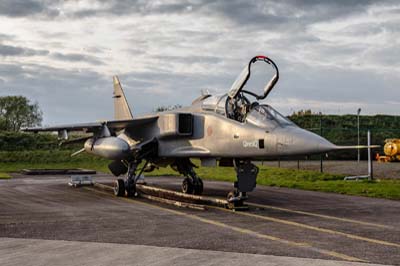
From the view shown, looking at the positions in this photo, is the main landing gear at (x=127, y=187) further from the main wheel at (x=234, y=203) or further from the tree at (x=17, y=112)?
the tree at (x=17, y=112)

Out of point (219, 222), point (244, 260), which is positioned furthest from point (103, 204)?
point (244, 260)

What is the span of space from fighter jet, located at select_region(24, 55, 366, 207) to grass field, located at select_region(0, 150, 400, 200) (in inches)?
198

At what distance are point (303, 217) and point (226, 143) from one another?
3229 millimetres

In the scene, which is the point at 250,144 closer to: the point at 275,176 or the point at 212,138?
the point at 212,138

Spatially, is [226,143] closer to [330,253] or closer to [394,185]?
[330,253]

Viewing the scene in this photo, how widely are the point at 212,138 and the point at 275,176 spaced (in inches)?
438

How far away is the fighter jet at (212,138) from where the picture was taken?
40.2ft

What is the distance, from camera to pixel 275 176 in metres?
24.7

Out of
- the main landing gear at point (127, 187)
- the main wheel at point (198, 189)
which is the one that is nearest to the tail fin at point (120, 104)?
the main landing gear at point (127, 187)

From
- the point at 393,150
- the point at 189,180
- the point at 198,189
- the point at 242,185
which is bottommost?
the point at 198,189

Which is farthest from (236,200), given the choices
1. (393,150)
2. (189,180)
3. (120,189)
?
(393,150)

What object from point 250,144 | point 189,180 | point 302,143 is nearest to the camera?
point 302,143

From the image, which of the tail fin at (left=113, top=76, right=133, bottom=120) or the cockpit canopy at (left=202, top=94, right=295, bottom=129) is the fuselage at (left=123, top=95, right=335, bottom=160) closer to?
the cockpit canopy at (left=202, top=94, right=295, bottom=129)

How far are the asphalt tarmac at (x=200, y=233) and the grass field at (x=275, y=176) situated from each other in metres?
2.62
